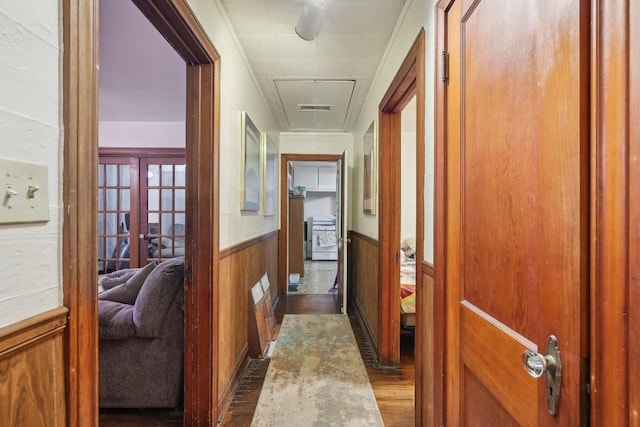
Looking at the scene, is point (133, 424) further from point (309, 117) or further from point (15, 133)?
point (309, 117)

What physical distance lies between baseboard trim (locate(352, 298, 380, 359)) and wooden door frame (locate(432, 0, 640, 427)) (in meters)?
2.12

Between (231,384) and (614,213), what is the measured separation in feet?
7.12

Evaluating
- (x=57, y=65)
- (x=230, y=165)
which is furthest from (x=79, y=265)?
(x=230, y=165)

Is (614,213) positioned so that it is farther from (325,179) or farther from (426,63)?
(325,179)

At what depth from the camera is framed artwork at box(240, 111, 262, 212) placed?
2.28 meters

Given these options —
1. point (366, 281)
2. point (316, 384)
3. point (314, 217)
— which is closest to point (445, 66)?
point (316, 384)

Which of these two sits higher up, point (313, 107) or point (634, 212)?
point (313, 107)

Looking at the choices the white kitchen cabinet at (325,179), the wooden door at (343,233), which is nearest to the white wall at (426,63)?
the wooden door at (343,233)

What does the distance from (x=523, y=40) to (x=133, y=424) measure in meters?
2.50

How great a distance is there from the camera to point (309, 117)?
3.83 meters

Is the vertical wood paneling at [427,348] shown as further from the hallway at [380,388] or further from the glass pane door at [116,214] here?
the glass pane door at [116,214]

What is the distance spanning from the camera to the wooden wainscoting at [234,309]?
74.5 inches

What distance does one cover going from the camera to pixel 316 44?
2.25 metres

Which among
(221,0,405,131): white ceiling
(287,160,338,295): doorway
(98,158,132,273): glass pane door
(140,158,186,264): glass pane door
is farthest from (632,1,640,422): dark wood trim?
(287,160,338,295): doorway
